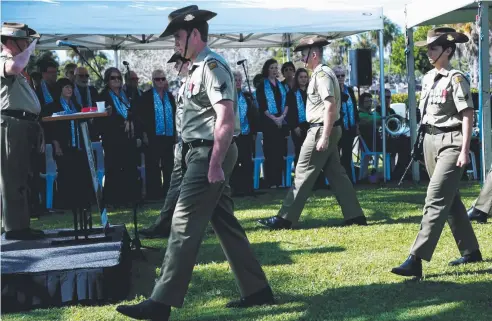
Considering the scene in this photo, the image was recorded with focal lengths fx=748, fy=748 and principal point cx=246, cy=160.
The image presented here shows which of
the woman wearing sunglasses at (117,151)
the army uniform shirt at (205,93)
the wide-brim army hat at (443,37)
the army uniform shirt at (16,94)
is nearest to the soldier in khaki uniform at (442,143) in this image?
the wide-brim army hat at (443,37)

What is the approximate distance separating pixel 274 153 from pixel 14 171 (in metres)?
6.08

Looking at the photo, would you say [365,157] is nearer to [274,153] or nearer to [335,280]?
[274,153]

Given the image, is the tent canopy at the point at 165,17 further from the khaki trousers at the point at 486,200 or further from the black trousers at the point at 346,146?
the khaki trousers at the point at 486,200

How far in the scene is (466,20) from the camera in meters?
11.9

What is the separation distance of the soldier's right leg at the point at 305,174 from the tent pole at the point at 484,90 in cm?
259

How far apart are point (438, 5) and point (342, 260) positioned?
520 cm

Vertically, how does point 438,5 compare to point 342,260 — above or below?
above

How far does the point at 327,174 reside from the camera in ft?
26.9

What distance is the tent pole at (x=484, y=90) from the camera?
920 centimetres

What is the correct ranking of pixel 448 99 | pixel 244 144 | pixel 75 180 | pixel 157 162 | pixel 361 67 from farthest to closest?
pixel 361 67, pixel 244 144, pixel 157 162, pixel 75 180, pixel 448 99

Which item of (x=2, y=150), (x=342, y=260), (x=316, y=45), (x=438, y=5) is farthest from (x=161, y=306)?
(x=438, y=5)

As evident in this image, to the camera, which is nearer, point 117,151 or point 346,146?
point 117,151

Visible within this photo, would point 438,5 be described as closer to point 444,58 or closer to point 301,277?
point 444,58

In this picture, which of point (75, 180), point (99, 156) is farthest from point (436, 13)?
point (75, 180)
